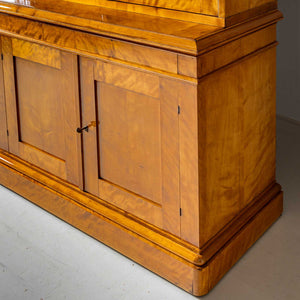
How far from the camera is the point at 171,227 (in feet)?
7.67

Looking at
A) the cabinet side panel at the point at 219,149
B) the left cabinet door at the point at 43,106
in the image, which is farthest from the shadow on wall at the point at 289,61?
the left cabinet door at the point at 43,106

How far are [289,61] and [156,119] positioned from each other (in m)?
1.81

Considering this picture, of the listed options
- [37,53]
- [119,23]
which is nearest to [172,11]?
[119,23]

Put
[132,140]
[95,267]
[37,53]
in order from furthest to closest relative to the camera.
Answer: [37,53], [95,267], [132,140]

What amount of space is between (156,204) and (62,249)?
20.4 inches

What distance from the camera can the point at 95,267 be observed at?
2.48 m

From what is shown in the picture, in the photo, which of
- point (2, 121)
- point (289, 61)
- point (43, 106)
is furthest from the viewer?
point (289, 61)

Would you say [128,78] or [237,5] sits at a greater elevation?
[237,5]

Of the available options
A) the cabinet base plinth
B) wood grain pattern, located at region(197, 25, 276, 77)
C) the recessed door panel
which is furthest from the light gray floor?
wood grain pattern, located at region(197, 25, 276, 77)

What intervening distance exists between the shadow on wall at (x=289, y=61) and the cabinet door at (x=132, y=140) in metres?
1.74

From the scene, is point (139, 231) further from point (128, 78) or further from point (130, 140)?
point (128, 78)

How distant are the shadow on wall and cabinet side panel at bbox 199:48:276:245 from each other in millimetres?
1262

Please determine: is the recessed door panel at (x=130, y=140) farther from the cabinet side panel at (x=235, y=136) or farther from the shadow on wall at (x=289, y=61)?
the shadow on wall at (x=289, y=61)

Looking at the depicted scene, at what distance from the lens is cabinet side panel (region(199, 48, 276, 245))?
2.18 m
